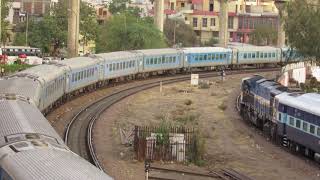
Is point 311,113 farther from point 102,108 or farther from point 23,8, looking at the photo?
point 23,8

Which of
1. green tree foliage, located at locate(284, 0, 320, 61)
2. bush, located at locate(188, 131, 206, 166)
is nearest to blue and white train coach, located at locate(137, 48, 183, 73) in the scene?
green tree foliage, located at locate(284, 0, 320, 61)

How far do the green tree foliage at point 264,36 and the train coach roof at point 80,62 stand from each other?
66.3 meters

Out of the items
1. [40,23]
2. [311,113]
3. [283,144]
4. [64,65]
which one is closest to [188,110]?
[64,65]

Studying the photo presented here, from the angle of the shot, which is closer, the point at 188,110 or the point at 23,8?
the point at 188,110

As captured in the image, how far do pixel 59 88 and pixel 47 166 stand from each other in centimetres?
2434

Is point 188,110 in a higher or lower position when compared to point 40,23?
lower

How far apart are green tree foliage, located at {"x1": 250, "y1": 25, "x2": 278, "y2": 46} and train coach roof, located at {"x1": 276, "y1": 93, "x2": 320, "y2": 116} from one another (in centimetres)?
8156

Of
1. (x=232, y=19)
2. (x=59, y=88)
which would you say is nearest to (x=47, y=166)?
(x=59, y=88)

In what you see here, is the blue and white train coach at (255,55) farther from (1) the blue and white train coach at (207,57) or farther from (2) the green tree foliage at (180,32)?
(2) the green tree foliage at (180,32)

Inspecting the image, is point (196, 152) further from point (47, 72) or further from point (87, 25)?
point (87, 25)

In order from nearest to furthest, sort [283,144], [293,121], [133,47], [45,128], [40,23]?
[45,128] < [293,121] < [283,144] < [133,47] < [40,23]

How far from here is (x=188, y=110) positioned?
1598 inches

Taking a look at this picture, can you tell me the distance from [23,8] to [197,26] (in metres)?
30.5

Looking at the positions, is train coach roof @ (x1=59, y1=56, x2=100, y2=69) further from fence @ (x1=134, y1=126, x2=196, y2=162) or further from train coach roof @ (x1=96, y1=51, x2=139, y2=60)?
fence @ (x1=134, y1=126, x2=196, y2=162)
